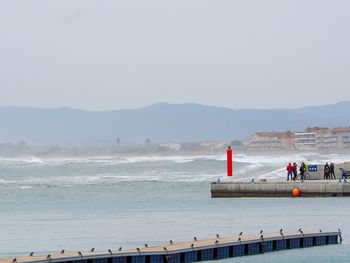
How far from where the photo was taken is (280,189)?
6206 cm

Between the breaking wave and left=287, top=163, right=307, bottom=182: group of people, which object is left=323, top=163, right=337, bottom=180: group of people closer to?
left=287, top=163, right=307, bottom=182: group of people

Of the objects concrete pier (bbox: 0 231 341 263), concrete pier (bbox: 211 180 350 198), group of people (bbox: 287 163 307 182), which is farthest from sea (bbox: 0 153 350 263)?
group of people (bbox: 287 163 307 182)

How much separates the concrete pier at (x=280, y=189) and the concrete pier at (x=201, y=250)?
2018cm

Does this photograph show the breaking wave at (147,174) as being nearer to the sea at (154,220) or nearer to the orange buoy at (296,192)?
the sea at (154,220)

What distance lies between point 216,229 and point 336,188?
53.3ft

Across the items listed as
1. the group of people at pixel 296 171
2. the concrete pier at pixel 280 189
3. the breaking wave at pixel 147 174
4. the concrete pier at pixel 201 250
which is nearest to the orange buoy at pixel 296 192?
the concrete pier at pixel 280 189

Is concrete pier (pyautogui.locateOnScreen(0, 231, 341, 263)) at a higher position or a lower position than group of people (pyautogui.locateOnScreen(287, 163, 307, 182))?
lower

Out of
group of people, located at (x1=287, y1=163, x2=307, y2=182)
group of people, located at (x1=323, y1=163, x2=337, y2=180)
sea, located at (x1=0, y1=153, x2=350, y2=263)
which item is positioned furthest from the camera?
group of people, located at (x1=323, y1=163, x2=337, y2=180)

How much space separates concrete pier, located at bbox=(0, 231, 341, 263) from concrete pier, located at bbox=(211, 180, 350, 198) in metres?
20.2

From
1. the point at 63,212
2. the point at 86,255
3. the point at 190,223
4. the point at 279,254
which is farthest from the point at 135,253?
the point at 63,212

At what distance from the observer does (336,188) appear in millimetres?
60906

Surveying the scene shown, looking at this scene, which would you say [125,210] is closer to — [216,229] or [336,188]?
A: [336,188]

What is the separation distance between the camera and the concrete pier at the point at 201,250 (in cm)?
3321

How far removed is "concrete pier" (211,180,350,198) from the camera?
6088 centimetres
